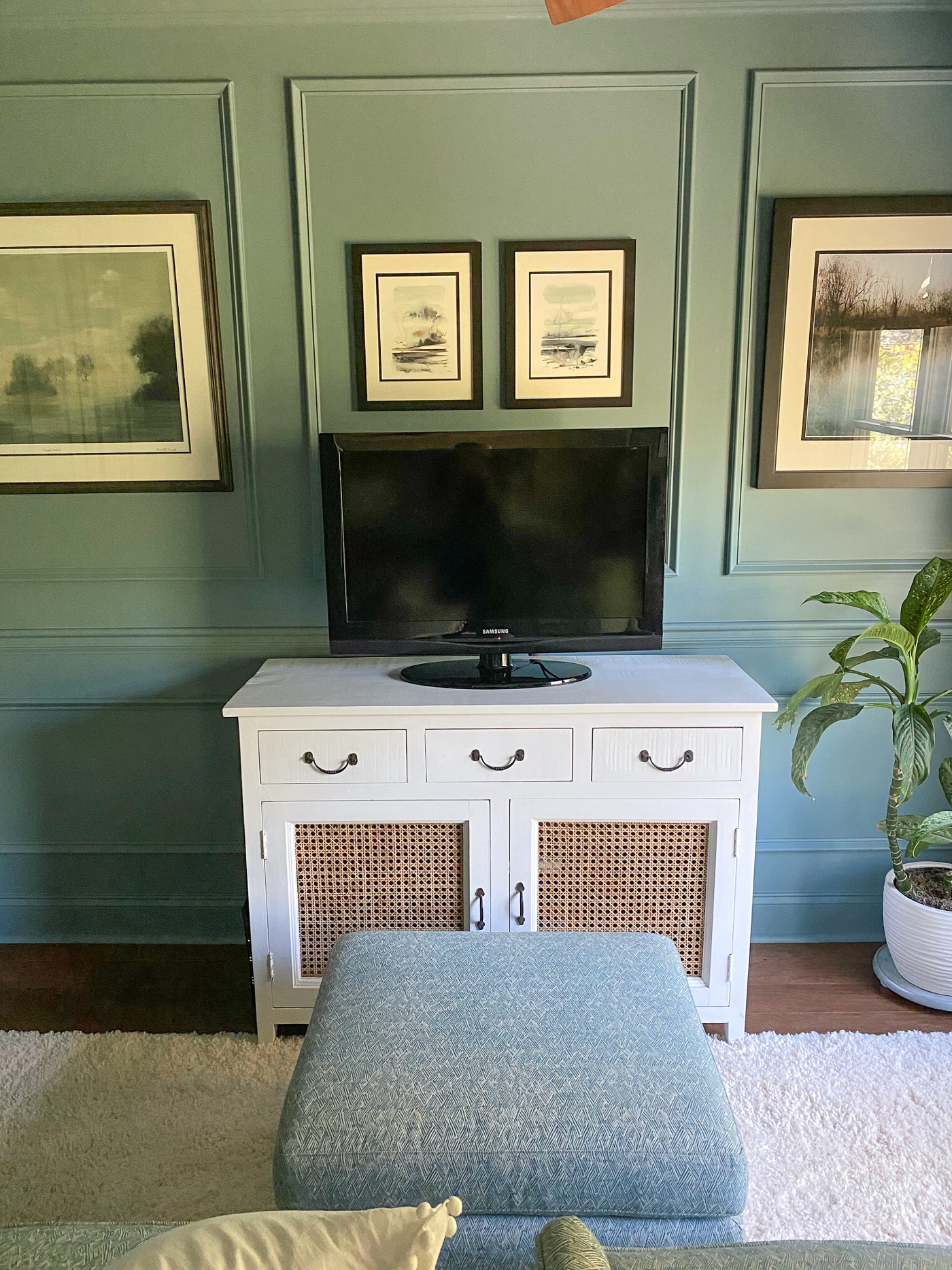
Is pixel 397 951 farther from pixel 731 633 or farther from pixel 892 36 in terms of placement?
pixel 892 36

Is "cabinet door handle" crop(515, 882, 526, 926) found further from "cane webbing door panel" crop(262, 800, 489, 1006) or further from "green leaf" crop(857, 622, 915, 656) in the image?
"green leaf" crop(857, 622, 915, 656)

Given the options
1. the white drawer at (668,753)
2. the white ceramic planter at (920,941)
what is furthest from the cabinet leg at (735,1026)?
the white drawer at (668,753)

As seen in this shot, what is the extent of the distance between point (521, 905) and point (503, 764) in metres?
0.36

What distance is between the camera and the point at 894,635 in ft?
A: 7.01

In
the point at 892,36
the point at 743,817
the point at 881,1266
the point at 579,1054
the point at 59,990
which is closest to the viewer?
the point at 881,1266

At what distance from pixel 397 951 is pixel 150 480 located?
147 cm

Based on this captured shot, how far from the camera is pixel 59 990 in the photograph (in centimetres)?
242

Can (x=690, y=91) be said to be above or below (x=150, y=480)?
above

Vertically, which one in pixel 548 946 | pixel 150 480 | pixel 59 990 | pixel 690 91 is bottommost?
pixel 59 990

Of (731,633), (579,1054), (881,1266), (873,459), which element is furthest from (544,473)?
(881,1266)

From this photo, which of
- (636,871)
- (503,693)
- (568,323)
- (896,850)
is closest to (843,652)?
(896,850)

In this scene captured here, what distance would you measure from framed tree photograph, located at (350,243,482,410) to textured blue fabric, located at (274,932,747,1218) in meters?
1.52

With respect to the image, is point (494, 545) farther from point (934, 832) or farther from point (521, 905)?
point (934, 832)

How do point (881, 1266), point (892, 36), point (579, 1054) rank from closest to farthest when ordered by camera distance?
point (881, 1266), point (579, 1054), point (892, 36)
